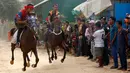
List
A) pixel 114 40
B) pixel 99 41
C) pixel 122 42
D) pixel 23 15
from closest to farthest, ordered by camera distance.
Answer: pixel 122 42 < pixel 23 15 < pixel 114 40 < pixel 99 41

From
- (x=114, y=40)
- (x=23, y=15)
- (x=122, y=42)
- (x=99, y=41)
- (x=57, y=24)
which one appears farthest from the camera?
(x=57, y=24)

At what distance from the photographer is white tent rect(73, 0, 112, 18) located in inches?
800

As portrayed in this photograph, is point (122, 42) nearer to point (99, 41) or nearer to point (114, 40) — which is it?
point (114, 40)

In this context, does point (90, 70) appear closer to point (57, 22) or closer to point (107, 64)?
point (107, 64)

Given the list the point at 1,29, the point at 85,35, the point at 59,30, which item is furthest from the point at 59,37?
the point at 1,29

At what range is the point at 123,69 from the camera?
44.1ft

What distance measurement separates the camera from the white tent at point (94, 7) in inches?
800

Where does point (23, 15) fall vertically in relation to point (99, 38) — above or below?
above

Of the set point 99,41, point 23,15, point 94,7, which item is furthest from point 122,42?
point 94,7

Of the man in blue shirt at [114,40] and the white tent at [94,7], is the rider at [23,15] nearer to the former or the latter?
the man in blue shirt at [114,40]

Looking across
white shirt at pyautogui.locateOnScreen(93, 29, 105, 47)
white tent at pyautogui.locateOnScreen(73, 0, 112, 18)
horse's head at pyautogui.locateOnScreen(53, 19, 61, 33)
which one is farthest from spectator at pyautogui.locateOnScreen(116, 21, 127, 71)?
white tent at pyautogui.locateOnScreen(73, 0, 112, 18)

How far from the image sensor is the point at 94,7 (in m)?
21.2

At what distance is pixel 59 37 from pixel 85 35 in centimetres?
213

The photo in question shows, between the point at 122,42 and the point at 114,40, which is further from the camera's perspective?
the point at 114,40
